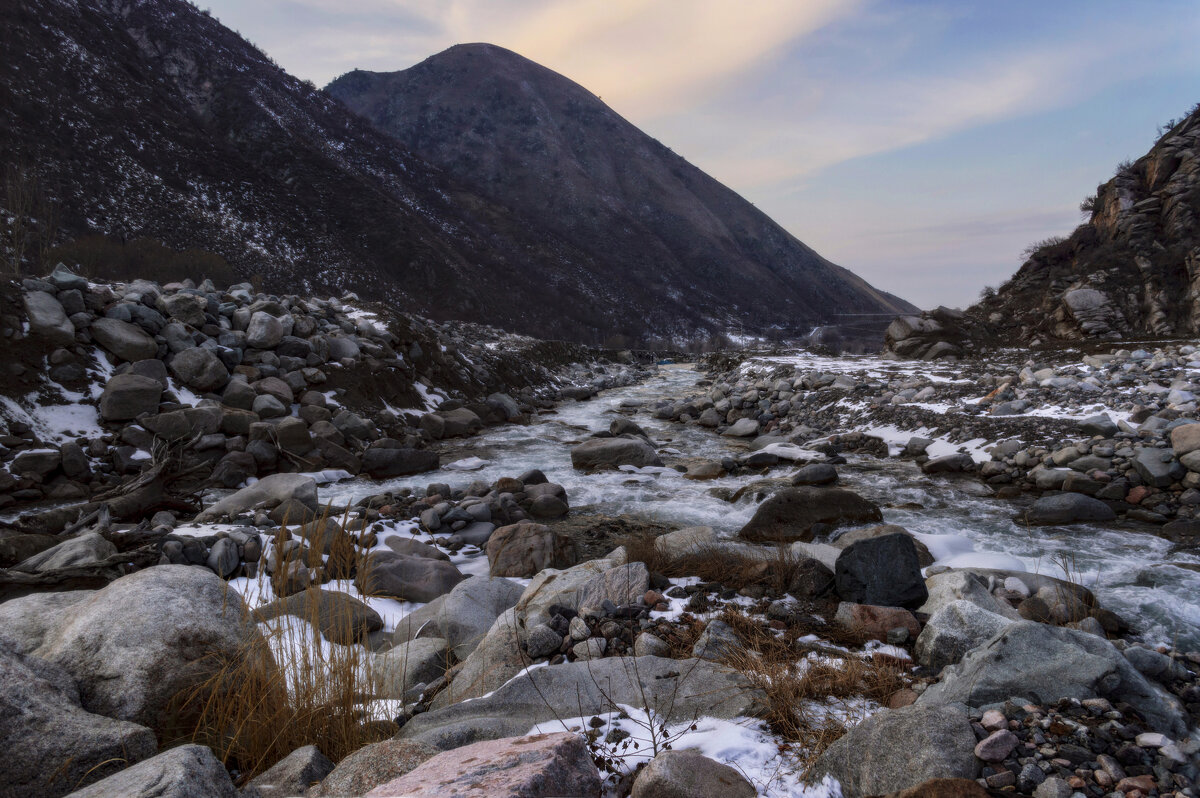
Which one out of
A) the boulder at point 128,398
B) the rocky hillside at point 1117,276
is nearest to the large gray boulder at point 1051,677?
the boulder at point 128,398

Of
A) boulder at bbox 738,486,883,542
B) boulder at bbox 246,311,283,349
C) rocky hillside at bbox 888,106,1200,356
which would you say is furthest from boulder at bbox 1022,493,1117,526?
rocky hillside at bbox 888,106,1200,356

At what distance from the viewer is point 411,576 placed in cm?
561

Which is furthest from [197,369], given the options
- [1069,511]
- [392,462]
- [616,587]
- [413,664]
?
[1069,511]

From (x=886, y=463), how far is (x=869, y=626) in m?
7.63

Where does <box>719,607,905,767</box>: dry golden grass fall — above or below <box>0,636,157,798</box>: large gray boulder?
below

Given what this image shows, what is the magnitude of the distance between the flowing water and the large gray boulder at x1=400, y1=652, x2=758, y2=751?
7.91ft

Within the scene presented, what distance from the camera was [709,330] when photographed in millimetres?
78938

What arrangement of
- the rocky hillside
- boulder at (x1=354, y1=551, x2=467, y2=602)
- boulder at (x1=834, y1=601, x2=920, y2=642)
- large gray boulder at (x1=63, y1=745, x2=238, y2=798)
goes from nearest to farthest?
large gray boulder at (x1=63, y1=745, x2=238, y2=798), boulder at (x1=834, y1=601, x2=920, y2=642), boulder at (x1=354, y1=551, x2=467, y2=602), the rocky hillside

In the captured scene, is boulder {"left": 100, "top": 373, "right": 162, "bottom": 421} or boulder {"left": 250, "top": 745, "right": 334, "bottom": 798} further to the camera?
boulder {"left": 100, "top": 373, "right": 162, "bottom": 421}

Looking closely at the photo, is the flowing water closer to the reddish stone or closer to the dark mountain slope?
the reddish stone

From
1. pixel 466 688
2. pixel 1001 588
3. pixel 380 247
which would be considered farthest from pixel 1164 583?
pixel 380 247

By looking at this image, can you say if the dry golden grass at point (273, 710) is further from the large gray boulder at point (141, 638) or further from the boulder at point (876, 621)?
the boulder at point (876, 621)

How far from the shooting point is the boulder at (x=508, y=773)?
1.68m

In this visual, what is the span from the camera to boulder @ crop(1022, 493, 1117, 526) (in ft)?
23.5
